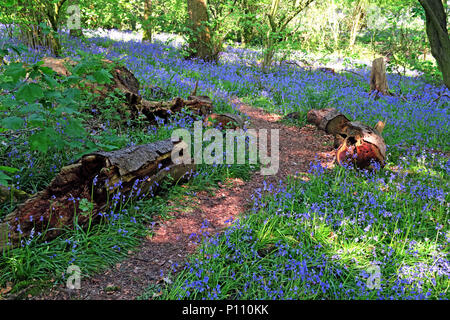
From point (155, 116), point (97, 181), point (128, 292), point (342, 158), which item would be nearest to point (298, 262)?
point (128, 292)

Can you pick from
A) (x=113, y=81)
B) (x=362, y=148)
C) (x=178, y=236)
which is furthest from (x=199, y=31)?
(x=178, y=236)

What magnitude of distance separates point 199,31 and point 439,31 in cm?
768

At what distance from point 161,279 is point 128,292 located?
304 mm

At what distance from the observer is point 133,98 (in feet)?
19.4

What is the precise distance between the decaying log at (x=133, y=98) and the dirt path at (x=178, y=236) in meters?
1.92

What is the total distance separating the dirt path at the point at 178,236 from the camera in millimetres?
2881

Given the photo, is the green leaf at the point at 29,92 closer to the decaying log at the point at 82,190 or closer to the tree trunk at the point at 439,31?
the decaying log at the point at 82,190

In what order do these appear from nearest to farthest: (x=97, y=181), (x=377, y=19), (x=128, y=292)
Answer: (x=128, y=292), (x=97, y=181), (x=377, y=19)

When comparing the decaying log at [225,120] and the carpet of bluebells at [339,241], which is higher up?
the decaying log at [225,120]

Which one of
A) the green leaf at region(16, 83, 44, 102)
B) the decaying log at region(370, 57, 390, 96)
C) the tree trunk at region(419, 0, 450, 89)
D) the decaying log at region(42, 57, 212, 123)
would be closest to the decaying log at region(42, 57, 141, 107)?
the decaying log at region(42, 57, 212, 123)

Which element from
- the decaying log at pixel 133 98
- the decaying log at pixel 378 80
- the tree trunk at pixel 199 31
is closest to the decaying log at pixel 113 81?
the decaying log at pixel 133 98

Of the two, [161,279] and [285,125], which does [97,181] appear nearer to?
[161,279]

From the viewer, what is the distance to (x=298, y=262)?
3053 millimetres

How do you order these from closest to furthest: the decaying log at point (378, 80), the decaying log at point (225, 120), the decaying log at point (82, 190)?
the decaying log at point (82, 190) < the decaying log at point (225, 120) < the decaying log at point (378, 80)
